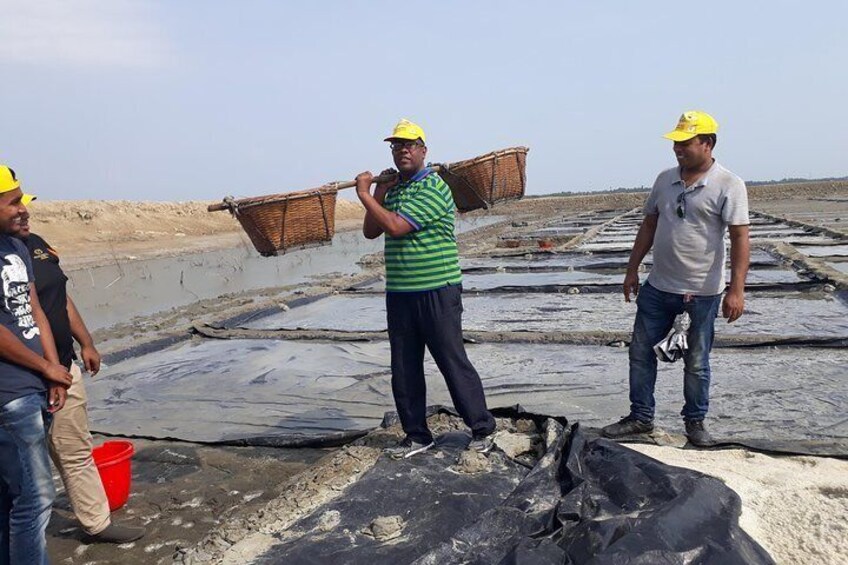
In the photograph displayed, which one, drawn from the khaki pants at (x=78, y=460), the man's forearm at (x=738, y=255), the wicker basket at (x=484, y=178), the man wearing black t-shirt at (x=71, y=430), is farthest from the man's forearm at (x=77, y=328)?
the man's forearm at (x=738, y=255)

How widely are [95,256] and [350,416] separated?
16496 millimetres

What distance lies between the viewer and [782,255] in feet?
33.1

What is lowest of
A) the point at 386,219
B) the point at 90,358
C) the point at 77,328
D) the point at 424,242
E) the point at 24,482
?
the point at 24,482

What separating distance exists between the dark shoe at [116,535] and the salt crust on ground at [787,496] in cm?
224

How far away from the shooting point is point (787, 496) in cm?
261

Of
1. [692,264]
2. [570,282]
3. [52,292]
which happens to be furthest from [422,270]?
[570,282]

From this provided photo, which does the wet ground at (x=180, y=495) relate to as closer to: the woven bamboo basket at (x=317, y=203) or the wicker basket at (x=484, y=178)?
the woven bamboo basket at (x=317, y=203)

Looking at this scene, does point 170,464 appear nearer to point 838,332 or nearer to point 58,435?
point 58,435

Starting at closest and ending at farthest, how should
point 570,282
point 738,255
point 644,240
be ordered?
point 738,255, point 644,240, point 570,282

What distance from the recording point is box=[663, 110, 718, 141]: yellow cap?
3.07 meters

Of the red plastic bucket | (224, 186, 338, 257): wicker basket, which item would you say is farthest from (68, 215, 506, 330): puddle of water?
the red plastic bucket

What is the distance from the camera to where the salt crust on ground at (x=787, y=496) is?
2.25 metres

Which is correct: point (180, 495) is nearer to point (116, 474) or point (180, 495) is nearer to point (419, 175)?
point (116, 474)

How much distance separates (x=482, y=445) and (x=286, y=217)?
1707 mm
